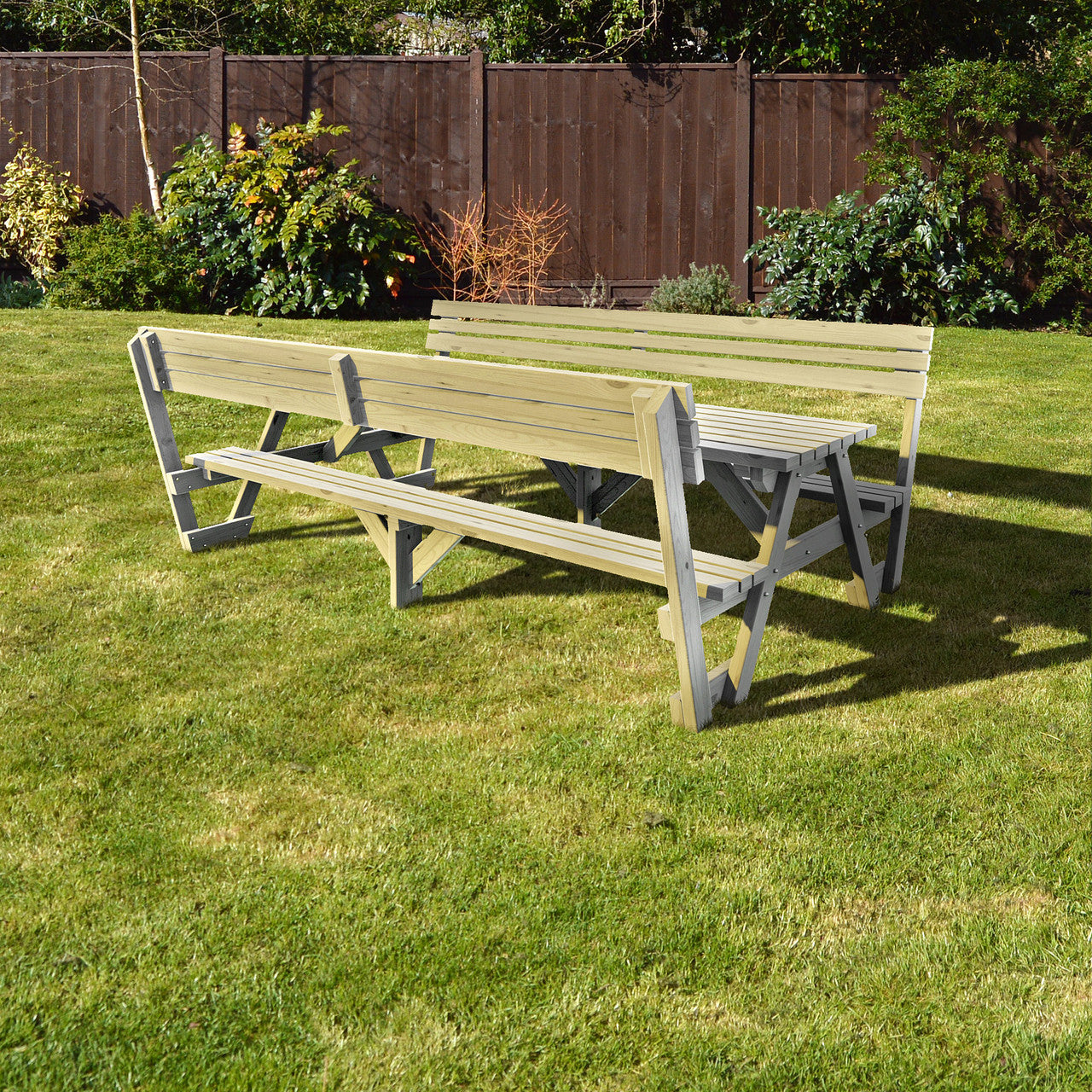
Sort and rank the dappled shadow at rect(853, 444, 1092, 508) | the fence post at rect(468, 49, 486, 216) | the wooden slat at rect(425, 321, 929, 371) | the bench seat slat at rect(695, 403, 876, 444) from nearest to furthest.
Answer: the bench seat slat at rect(695, 403, 876, 444) < the wooden slat at rect(425, 321, 929, 371) < the dappled shadow at rect(853, 444, 1092, 508) < the fence post at rect(468, 49, 486, 216)

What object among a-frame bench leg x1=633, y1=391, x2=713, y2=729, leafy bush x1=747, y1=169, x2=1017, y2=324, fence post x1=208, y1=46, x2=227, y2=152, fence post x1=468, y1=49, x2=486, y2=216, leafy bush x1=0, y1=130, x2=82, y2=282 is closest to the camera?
a-frame bench leg x1=633, y1=391, x2=713, y2=729

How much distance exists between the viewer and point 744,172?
10.8m

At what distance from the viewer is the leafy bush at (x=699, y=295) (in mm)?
9562

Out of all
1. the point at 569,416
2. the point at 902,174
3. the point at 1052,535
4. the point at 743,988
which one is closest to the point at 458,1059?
the point at 743,988

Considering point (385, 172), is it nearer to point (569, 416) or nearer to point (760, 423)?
point (760, 423)

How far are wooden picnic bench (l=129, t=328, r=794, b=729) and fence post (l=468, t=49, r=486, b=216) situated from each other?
6.93 meters

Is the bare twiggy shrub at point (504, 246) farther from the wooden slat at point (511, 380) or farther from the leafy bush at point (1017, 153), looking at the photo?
the wooden slat at point (511, 380)

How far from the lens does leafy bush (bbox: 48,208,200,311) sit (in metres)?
9.73

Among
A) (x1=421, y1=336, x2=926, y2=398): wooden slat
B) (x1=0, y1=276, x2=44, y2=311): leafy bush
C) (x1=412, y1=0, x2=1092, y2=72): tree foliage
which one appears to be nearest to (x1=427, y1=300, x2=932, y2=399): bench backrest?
(x1=421, y1=336, x2=926, y2=398): wooden slat

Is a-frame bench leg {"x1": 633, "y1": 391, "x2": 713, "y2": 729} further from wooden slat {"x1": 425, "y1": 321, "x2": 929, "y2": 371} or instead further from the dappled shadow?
the dappled shadow

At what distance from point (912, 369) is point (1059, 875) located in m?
2.04

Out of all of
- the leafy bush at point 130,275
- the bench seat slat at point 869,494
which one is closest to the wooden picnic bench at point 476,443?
the bench seat slat at point 869,494

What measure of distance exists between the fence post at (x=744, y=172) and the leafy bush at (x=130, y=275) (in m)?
5.18

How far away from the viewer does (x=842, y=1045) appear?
189 centimetres
